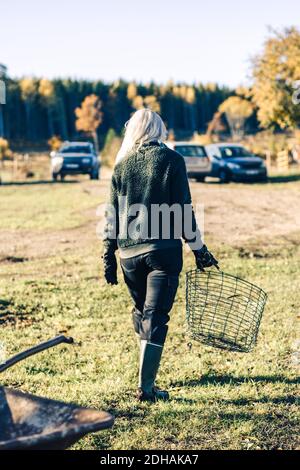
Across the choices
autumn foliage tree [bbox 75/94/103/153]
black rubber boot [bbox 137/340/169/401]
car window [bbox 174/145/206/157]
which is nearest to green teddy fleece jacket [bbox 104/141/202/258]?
black rubber boot [bbox 137/340/169/401]

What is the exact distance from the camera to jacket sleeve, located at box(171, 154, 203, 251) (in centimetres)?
426

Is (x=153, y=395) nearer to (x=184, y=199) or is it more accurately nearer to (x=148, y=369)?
(x=148, y=369)

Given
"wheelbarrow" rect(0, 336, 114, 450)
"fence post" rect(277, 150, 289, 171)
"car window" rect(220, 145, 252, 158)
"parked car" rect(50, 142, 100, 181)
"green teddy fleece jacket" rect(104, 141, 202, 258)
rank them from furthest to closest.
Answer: "fence post" rect(277, 150, 289, 171) → "parked car" rect(50, 142, 100, 181) → "car window" rect(220, 145, 252, 158) → "green teddy fleece jacket" rect(104, 141, 202, 258) → "wheelbarrow" rect(0, 336, 114, 450)

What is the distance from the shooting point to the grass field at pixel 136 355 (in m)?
4.01

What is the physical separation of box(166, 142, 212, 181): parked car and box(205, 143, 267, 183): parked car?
478mm

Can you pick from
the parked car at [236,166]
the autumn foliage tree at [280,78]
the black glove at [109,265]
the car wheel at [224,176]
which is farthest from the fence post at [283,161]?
the black glove at [109,265]

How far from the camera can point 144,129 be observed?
14.1 ft

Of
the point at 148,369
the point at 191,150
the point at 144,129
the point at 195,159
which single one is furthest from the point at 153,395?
the point at 191,150

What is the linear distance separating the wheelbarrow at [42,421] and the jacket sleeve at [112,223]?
1584 millimetres

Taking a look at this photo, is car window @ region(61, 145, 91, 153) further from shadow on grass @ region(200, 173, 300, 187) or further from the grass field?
the grass field

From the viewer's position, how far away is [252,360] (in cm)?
542

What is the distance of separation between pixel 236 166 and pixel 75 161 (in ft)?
24.3

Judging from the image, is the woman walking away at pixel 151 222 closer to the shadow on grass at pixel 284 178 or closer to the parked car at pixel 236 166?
the parked car at pixel 236 166
